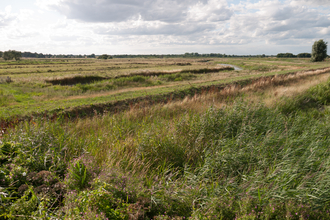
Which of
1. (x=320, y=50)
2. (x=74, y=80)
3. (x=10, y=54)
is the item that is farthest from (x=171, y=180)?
(x=10, y=54)

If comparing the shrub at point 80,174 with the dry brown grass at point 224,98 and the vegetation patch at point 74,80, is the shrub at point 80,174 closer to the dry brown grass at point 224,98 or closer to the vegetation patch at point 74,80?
the dry brown grass at point 224,98

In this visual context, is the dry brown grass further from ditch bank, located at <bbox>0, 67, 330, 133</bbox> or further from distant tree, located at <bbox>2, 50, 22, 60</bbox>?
distant tree, located at <bbox>2, 50, 22, 60</bbox>

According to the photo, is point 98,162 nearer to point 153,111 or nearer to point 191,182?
point 191,182

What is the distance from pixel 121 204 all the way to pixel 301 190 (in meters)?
3.39

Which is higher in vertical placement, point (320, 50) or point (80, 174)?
point (320, 50)

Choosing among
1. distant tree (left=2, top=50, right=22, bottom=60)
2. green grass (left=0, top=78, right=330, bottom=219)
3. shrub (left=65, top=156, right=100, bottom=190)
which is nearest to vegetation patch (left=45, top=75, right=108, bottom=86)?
green grass (left=0, top=78, right=330, bottom=219)

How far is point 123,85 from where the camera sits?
1048 inches

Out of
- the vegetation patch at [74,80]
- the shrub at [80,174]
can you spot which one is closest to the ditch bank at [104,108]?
the shrub at [80,174]

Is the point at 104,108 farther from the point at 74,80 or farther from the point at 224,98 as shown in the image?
the point at 74,80

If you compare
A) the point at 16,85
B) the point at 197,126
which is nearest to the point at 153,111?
the point at 197,126

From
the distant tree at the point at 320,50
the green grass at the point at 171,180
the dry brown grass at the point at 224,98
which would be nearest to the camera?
the green grass at the point at 171,180

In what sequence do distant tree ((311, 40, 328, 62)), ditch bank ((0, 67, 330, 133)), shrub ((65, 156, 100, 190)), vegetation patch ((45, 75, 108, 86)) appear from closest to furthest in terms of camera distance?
shrub ((65, 156, 100, 190)) < ditch bank ((0, 67, 330, 133)) < vegetation patch ((45, 75, 108, 86)) < distant tree ((311, 40, 328, 62))

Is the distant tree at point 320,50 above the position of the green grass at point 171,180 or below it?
above

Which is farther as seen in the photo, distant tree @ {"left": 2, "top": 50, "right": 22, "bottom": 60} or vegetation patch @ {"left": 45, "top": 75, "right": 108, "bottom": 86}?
distant tree @ {"left": 2, "top": 50, "right": 22, "bottom": 60}
